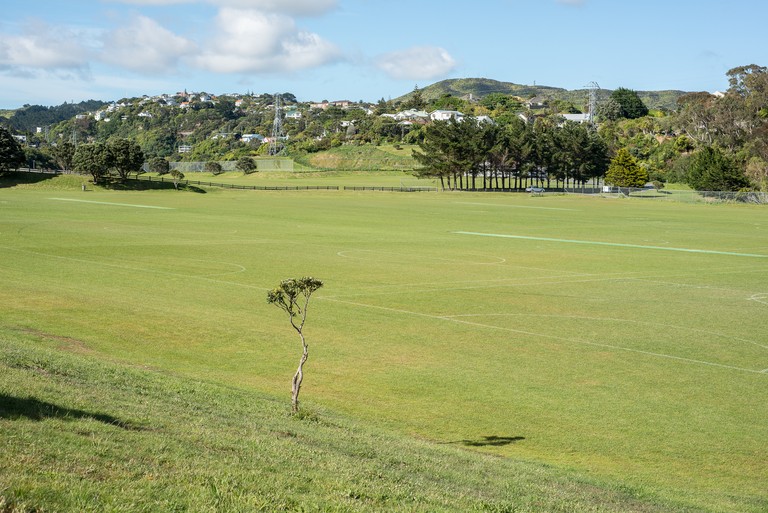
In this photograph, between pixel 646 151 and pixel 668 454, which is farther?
pixel 646 151

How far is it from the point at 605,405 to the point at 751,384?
14.3 ft

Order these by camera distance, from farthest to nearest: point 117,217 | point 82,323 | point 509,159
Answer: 1. point 509,159
2. point 117,217
3. point 82,323

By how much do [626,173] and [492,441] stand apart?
442ft

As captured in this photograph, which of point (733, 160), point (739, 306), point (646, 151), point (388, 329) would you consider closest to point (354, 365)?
point (388, 329)

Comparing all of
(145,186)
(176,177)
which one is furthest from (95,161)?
(176,177)

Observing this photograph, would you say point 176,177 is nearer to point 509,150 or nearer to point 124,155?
point 124,155

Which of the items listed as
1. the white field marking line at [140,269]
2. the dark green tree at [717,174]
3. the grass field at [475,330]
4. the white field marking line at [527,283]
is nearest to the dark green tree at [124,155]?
the grass field at [475,330]

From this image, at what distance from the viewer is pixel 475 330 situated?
26891 millimetres

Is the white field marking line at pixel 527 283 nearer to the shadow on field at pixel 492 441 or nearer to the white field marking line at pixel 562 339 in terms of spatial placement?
the white field marking line at pixel 562 339

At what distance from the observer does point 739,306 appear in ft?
108

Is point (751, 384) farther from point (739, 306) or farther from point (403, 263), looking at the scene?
point (403, 263)

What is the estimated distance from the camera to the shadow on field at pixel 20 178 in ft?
407

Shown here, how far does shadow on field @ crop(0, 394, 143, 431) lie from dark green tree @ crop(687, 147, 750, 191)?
415 ft

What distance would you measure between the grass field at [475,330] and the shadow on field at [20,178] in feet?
227
